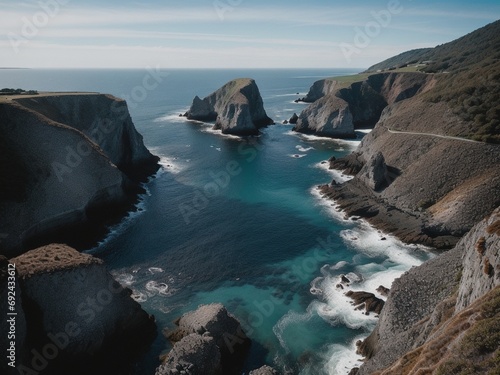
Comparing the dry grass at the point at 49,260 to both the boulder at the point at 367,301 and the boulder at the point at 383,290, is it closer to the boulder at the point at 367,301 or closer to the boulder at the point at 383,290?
the boulder at the point at 367,301

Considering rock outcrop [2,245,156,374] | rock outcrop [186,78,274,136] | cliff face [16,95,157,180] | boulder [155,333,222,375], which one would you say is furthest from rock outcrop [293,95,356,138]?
boulder [155,333,222,375]

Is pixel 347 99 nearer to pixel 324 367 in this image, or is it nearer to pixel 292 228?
pixel 292 228

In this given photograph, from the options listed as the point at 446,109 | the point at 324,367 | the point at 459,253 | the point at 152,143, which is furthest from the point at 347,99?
the point at 324,367

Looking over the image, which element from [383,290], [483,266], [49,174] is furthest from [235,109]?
[483,266]

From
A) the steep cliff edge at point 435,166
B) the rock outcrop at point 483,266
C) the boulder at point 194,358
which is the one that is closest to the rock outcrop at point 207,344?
the boulder at point 194,358

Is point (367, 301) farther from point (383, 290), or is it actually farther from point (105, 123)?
point (105, 123)

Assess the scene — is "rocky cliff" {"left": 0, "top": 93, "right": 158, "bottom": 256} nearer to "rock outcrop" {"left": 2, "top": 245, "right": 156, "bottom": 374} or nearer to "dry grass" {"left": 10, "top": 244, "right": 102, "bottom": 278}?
"dry grass" {"left": 10, "top": 244, "right": 102, "bottom": 278}
